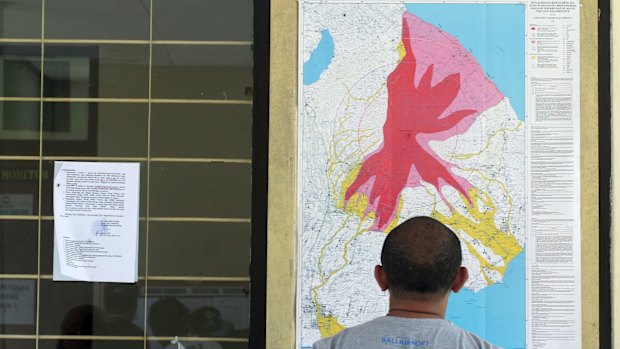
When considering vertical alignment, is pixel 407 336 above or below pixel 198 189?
below

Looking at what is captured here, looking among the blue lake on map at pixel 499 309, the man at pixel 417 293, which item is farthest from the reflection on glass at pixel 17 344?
the man at pixel 417 293

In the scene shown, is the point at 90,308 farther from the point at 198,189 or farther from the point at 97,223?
the point at 198,189

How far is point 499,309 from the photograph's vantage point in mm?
4211

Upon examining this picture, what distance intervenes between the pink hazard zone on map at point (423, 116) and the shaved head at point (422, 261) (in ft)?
5.95

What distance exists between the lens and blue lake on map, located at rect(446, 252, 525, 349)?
13.8ft

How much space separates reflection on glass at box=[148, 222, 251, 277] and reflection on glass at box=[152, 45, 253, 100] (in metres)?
0.82

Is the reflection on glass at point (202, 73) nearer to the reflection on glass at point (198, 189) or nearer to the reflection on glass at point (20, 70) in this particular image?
the reflection on glass at point (198, 189)

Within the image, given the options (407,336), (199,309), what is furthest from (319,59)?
(407,336)

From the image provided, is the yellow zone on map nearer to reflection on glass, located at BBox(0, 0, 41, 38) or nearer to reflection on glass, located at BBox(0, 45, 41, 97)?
reflection on glass, located at BBox(0, 45, 41, 97)

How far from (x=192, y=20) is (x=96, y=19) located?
2.04 feet

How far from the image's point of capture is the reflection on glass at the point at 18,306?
4.57 m

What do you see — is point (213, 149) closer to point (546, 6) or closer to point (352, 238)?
point (352, 238)

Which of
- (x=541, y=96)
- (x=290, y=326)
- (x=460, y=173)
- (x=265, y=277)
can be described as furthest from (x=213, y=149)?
(x=541, y=96)

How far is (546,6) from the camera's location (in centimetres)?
431
